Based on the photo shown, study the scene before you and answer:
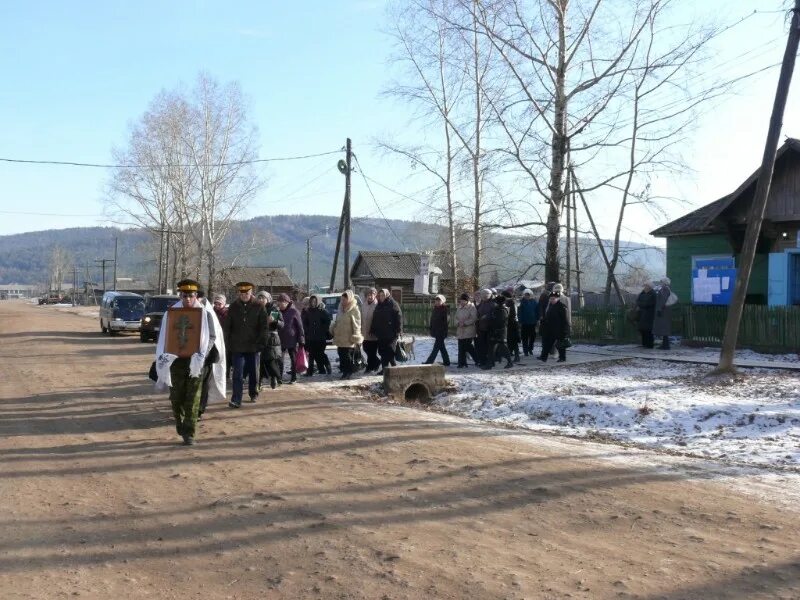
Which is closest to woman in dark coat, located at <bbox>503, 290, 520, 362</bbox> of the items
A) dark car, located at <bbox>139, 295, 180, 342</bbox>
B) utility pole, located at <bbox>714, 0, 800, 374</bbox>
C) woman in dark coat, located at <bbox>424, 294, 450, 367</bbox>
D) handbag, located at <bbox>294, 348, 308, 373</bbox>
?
woman in dark coat, located at <bbox>424, 294, 450, 367</bbox>

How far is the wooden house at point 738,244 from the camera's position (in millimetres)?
20578

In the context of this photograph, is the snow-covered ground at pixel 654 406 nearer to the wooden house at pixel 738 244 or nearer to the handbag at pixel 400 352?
the handbag at pixel 400 352

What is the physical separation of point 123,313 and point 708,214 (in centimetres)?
2151

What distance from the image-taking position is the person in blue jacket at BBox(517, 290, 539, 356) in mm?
18709

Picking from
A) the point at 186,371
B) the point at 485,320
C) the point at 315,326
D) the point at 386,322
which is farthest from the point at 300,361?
the point at 186,371

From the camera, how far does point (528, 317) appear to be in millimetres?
18969

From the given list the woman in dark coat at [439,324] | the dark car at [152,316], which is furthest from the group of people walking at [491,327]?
the dark car at [152,316]

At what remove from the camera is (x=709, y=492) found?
704cm

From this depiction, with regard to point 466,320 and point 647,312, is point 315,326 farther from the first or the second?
point 647,312

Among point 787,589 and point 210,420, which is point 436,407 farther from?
point 787,589

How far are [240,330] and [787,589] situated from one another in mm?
8192

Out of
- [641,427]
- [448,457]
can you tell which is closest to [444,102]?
[641,427]

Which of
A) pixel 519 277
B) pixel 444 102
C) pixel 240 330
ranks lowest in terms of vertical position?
pixel 240 330

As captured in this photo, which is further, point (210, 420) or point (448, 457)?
point (210, 420)
